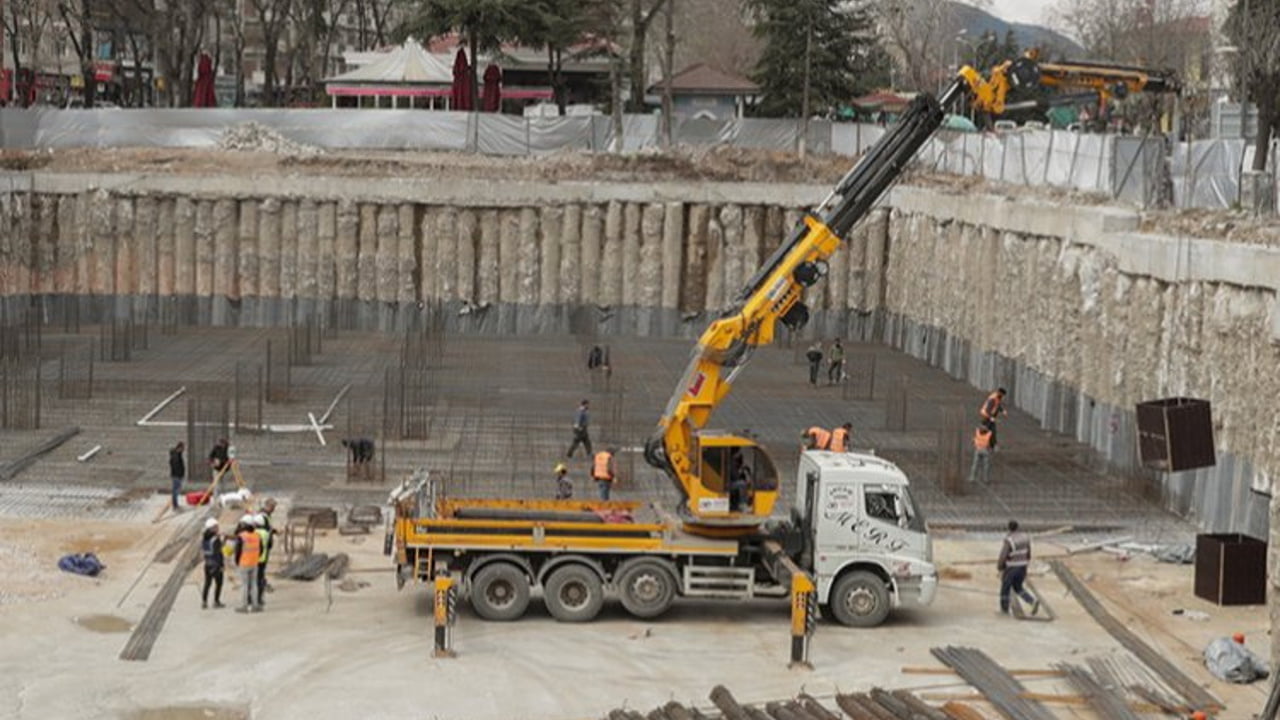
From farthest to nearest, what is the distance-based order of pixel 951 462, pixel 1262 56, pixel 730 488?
pixel 1262 56 → pixel 951 462 → pixel 730 488

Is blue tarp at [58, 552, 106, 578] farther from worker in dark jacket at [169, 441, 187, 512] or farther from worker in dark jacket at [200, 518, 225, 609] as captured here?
worker in dark jacket at [169, 441, 187, 512]

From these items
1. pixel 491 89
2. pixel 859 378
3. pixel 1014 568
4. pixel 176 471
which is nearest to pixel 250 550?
pixel 176 471

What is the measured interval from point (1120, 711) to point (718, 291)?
3668 centimetres

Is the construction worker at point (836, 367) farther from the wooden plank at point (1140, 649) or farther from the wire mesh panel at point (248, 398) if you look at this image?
the wooden plank at point (1140, 649)

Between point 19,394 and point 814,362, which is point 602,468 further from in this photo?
point 814,362

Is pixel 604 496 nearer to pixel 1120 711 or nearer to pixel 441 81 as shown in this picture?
pixel 1120 711

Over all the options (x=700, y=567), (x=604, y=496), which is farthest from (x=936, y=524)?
(x=700, y=567)

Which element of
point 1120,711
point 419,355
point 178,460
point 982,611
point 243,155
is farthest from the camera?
point 243,155

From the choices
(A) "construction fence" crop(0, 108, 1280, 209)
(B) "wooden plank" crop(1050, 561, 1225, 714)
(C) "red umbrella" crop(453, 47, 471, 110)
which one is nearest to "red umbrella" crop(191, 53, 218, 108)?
(C) "red umbrella" crop(453, 47, 471, 110)

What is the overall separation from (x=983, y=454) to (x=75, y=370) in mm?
21129

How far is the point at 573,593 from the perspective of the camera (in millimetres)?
26250

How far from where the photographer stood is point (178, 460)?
32.4 m

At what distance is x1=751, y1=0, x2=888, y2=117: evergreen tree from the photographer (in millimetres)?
75625

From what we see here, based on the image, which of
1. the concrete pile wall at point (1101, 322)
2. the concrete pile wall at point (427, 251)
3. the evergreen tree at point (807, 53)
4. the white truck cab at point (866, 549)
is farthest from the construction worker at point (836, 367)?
the evergreen tree at point (807, 53)
